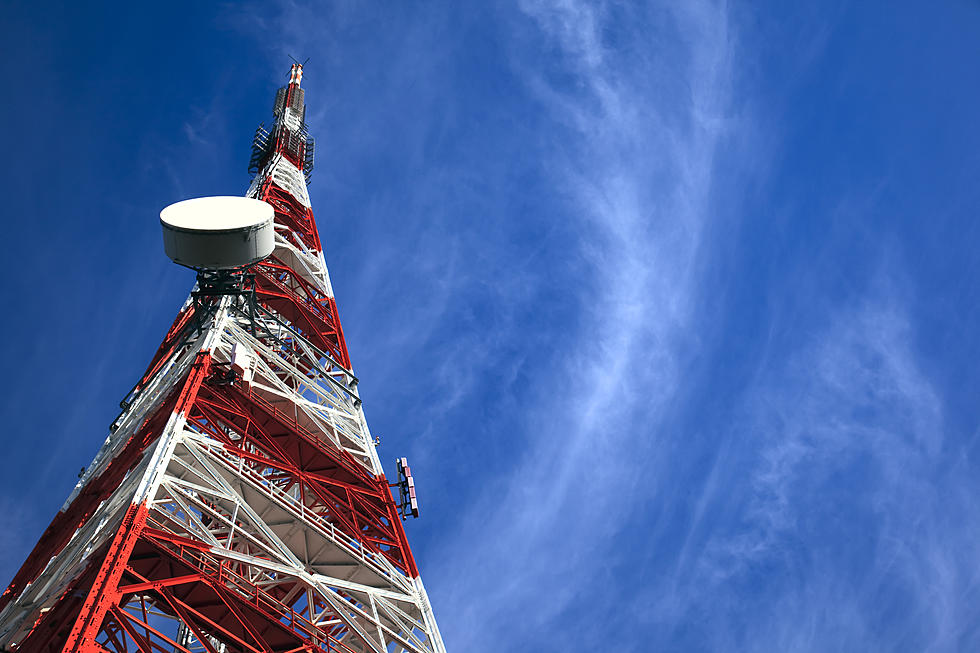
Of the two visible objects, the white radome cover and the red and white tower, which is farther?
the white radome cover

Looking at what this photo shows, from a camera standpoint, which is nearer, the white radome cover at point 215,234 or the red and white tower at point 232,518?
the red and white tower at point 232,518

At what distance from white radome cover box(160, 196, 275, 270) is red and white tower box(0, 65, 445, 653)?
164 cm

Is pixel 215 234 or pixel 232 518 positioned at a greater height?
pixel 215 234

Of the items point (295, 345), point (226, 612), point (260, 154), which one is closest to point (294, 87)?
point (260, 154)

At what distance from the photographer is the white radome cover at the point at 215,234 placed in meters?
17.2

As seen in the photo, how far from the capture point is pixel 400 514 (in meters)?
19.3

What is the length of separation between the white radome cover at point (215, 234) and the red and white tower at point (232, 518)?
1642mm

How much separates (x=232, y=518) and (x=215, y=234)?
673 cm

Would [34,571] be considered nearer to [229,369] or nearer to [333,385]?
[229,369]

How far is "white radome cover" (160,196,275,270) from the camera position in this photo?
679 inches

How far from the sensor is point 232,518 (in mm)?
13609

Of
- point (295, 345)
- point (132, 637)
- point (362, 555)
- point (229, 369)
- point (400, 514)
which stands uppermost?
point (295, 345)

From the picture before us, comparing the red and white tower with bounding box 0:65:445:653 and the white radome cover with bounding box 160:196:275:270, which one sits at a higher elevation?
the white radome cover with bounding box 160:196:275:270

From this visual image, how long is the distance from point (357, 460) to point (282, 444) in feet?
6.96
